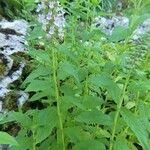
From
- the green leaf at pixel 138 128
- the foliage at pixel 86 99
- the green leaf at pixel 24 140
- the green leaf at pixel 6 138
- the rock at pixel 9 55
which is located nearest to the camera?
the green leaf at pixel 6 138

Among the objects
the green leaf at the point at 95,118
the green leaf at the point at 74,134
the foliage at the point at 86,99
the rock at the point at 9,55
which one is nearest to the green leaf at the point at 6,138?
the foliage at the point at 86,99

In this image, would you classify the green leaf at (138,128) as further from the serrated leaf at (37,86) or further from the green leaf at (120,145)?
the serrated leaf at (37,86)

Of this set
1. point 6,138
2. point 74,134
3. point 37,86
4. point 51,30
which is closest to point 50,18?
point 51,30

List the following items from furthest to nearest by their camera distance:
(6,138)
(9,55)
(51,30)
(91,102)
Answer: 1. (9,55)
2. (91,102)
3. (51,30)
4. (6,138)

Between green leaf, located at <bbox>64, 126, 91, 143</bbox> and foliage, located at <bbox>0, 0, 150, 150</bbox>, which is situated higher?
foliage, located at <bbox>0, 0, 150, 150</bbox>

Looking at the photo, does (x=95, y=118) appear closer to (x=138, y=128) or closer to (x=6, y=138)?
(x=138, y=128)

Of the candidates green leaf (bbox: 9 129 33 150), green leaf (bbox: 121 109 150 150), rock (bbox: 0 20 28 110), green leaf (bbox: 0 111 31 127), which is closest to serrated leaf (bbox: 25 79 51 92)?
green leaf (bbox: 0 111 31 127)

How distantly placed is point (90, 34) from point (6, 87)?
1.19 metres

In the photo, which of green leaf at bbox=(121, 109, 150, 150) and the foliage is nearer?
green leaf at bbox=(121, 109, 150, 150)

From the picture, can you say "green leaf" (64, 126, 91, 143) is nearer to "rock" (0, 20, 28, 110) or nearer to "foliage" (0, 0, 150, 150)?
"foliage" (0, 0, 150, 150)

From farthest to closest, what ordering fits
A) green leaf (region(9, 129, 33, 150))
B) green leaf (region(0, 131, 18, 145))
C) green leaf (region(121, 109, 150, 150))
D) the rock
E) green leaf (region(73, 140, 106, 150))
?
the rock → green leaf (region(9, 129, 33, 150)) → green leaf (region(73, 140, 106, 150)) → green leaf (region(121, 109, 150, 150)) → green leaf (region(0, 131, 18, 145))

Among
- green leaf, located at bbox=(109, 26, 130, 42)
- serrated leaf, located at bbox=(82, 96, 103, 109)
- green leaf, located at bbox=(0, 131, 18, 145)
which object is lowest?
serrated leaf, located at bbox=(82, 96, 103, 109)

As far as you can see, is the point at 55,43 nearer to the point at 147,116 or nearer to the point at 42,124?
the point at 42,124

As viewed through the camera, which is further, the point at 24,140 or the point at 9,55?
the point at 9,55
